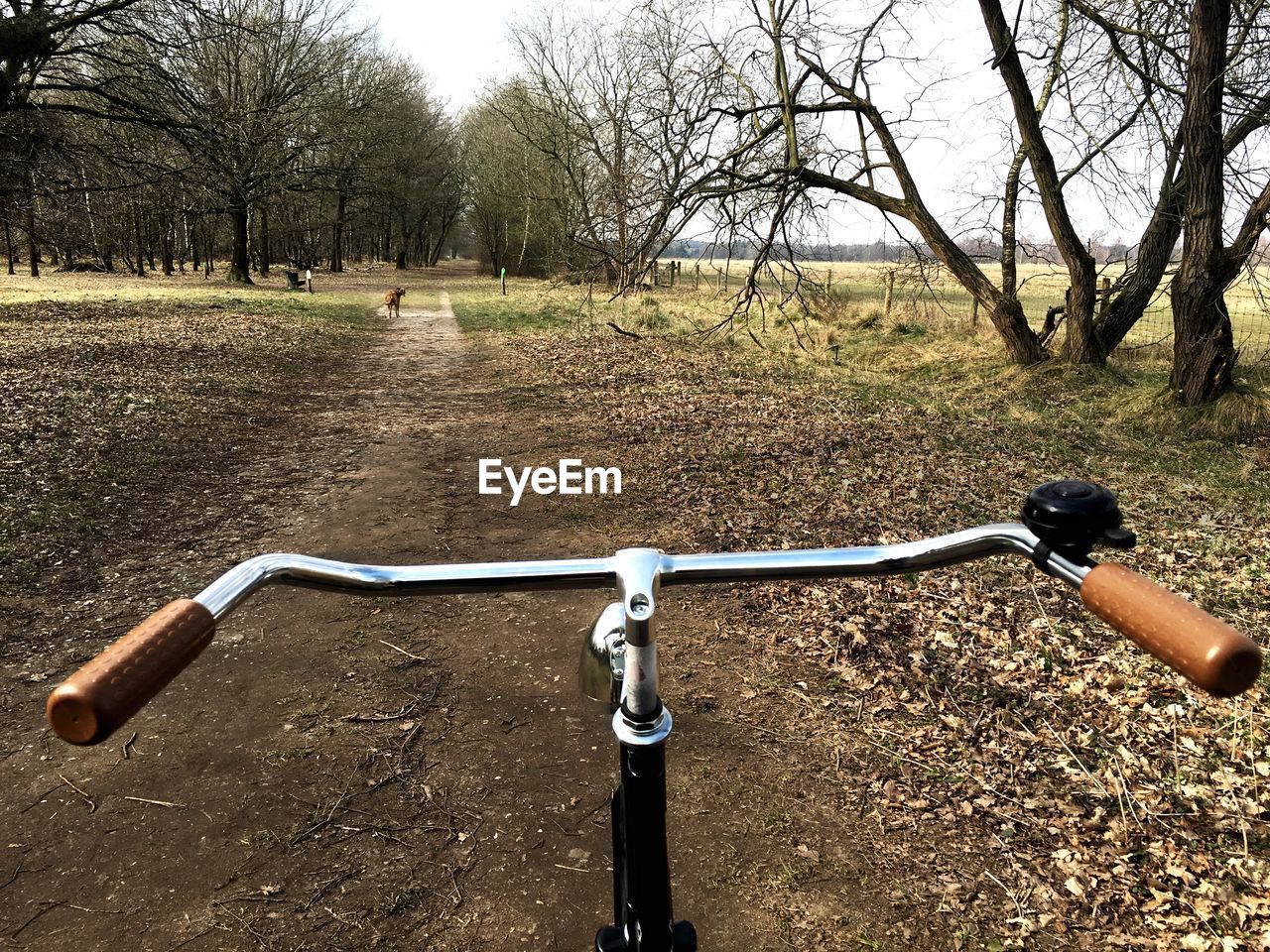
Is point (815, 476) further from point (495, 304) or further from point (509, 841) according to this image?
point (495, 304)

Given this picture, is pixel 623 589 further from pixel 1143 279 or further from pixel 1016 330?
pixel 1143 279

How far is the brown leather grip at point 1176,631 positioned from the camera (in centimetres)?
100

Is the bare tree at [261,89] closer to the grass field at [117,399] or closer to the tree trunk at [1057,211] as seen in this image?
the grass field at [117,399]

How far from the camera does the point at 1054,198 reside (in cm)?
1202

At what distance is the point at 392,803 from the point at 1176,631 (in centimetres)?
308

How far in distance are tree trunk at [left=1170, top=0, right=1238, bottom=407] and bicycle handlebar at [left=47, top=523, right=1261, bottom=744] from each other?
1003cm

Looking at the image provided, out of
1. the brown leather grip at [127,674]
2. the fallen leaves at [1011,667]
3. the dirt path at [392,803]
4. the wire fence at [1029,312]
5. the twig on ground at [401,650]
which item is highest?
the wire fence at [1029,312]

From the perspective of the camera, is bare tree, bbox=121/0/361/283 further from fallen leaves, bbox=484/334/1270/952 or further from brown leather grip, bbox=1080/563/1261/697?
brown leather grip, bbox=1080/563/1261/697

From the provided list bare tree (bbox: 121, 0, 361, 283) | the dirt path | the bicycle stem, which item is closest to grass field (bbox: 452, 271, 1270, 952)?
the dirt path

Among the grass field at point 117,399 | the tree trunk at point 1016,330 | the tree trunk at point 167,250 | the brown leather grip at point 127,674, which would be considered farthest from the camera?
the tree trunk at point 167,250

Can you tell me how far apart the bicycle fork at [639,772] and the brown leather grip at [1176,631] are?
26.6 inches

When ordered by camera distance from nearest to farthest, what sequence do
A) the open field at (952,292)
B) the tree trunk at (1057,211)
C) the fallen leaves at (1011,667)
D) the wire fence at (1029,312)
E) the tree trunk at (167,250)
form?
1. the fallen leaves at (1011,667)
2. the open field at (952,292)
3. the wire fence at (1029,312)
4. the tree trunk at (1057,211)
5. the tree trunk at (167,250)

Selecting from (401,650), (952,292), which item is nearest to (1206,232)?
(952,292)

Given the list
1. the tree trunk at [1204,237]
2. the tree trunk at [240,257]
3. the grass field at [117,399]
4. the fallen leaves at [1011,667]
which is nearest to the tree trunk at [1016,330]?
the tree trunk at [1204,237]
